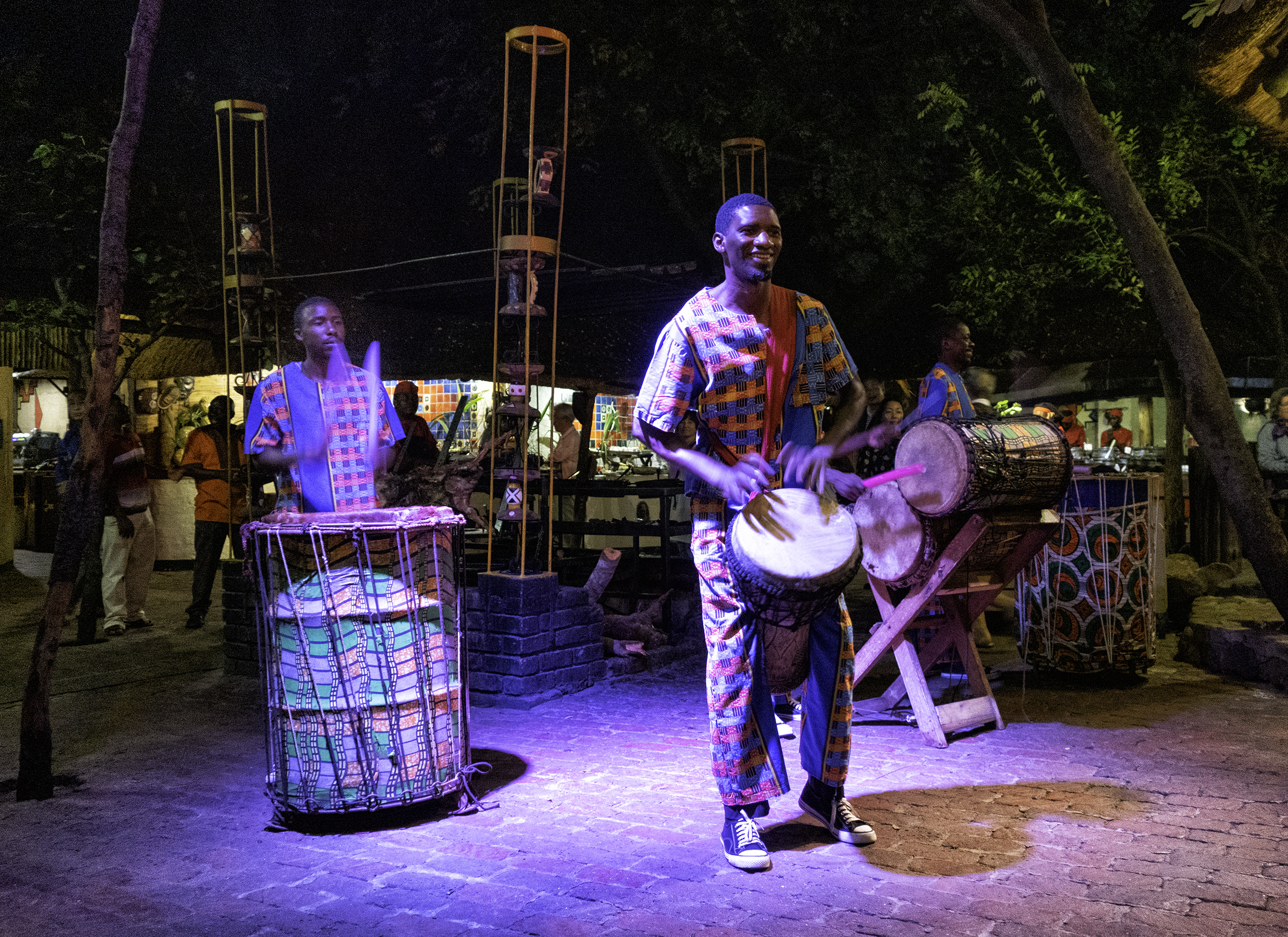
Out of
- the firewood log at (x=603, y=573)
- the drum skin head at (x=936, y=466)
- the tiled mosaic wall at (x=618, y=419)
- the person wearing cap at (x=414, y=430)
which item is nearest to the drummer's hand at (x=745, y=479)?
the drum skin head at (x=936, y=466)

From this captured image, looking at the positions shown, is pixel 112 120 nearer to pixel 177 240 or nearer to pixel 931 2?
pixel 177 240

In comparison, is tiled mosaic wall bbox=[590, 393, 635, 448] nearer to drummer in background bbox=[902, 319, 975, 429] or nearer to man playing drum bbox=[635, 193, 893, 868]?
drummer in background bbox=[902, 319, 975, 429]

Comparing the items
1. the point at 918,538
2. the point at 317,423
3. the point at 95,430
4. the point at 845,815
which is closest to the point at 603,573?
the point at 918,538

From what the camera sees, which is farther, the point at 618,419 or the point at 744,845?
the point at 618,419

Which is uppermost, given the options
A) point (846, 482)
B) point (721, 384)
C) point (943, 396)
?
point (943, 396)

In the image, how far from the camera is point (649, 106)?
12.5m

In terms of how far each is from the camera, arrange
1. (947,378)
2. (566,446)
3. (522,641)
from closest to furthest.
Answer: (522,641), (947,378), (566,446)

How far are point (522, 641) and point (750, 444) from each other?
3.07 metres

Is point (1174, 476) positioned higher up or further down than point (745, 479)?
higher up

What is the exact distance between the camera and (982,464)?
5.16 metres

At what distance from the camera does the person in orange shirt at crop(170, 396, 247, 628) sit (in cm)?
923

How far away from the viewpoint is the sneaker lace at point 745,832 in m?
3.67

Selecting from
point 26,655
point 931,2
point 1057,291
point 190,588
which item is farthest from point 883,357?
point 26,655

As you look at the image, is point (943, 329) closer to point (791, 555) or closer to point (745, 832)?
point (791, 555)
